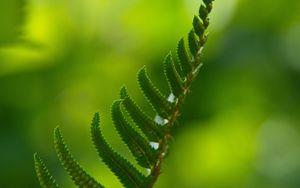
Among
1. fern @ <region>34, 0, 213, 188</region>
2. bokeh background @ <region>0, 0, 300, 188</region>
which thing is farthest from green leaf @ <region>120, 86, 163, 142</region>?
bokeh background @ <region>0, 0, 300, 188</region>

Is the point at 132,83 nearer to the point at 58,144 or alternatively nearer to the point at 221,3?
the point at 221,3

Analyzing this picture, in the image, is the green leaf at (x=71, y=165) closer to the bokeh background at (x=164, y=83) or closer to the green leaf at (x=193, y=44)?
the green leaf at (x=193, y=44)

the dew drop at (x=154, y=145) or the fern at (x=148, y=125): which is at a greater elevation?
the fern at (x=148, y=125)

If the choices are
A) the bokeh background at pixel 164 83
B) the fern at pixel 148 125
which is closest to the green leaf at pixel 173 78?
the fern at pixel 148 125

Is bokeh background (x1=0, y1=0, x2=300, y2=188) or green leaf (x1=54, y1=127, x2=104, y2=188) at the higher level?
green leaf (x1=54, y1=127, x2=104, y2=188)

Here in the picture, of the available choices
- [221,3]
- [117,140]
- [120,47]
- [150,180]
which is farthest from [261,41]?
[150,180]

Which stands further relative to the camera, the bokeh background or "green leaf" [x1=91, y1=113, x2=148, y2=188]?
the bokeh background

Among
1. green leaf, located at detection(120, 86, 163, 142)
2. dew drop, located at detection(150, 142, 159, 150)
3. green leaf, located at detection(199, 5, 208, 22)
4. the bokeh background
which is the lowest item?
the bokeh background

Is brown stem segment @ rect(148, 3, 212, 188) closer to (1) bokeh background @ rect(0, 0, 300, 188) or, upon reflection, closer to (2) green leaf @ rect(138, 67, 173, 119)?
(2) green leaf @ rect(138, 67, 173, 119)
